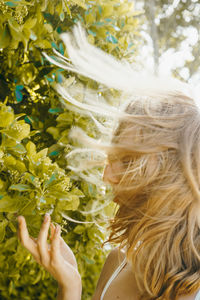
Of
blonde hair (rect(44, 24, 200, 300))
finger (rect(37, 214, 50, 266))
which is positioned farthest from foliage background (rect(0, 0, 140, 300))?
blonde hair (rect(44, 24, 200, 300))

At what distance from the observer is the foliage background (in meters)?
1.31

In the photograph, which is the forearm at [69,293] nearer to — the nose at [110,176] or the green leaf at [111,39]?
the nose at [110,176]

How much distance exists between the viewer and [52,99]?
181cm

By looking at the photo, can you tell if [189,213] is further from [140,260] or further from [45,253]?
[45,253]

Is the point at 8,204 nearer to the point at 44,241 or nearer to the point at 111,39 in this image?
the point at 44,241

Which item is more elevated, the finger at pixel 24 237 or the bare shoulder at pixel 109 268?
the finger at pixel 24 237

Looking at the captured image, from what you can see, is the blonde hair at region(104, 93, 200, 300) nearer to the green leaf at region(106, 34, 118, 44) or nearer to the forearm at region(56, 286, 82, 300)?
the forearm at region(56, 286, 82, 300)

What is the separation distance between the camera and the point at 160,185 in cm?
137

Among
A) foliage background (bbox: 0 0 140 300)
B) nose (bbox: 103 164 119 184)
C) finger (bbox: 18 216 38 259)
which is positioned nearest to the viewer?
finger (bbox: 18 216 38 259)

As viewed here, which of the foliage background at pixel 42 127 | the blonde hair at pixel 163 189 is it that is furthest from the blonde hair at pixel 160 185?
the foliage background at pixel 42 127

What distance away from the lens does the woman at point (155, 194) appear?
52.2 inches

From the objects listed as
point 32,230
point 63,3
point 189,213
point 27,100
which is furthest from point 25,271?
point 63,3

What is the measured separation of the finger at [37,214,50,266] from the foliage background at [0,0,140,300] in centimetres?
10

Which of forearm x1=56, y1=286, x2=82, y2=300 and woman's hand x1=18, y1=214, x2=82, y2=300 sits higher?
woman's hand x1=18, y1=214, x2=82, y2=300
